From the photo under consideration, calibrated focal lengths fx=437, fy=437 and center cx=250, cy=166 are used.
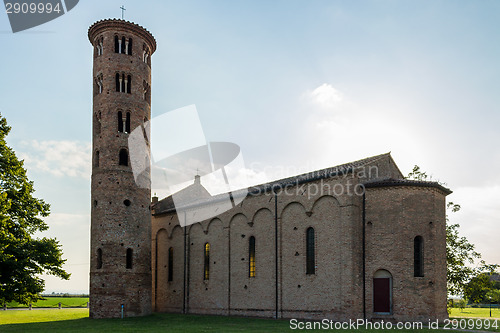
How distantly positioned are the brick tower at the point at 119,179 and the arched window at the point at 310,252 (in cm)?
1215

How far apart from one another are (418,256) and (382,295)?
2887 millimetres

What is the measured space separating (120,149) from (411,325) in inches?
853

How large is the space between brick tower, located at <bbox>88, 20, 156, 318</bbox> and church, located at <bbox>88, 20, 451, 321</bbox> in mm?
75

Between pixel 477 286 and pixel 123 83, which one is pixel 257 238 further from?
pixel 477 286

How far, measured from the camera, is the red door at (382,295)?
2319 centimetres

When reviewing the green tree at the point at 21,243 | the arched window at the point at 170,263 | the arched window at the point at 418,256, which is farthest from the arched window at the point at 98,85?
the arched window at the point at 418,256

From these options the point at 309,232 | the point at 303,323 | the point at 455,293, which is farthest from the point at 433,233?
the point at 455,293

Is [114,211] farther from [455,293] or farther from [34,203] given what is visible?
[455,293]

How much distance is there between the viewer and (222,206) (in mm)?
32562

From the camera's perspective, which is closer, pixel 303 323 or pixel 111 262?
pixel 303 323

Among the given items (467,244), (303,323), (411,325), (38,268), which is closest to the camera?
(411,325)

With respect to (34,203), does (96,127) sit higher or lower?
higher

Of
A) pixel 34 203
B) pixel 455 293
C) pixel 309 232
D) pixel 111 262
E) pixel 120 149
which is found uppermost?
pixel 120 149

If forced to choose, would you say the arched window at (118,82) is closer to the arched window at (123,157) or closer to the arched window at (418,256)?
the arched window at (123,157)
